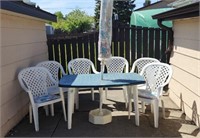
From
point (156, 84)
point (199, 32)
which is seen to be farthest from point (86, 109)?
point (199, 32)

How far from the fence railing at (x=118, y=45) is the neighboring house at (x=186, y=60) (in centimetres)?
109

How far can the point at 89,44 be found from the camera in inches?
265

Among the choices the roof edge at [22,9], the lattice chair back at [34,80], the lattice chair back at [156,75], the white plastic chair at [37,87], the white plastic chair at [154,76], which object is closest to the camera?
the roof edge at [22,9]

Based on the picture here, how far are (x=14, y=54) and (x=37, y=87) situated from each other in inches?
27.3

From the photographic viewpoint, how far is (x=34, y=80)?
4359mm

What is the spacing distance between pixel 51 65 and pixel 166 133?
2.80 metres

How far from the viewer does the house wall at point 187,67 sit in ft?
13.2

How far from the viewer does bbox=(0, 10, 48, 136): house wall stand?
379 centimetres

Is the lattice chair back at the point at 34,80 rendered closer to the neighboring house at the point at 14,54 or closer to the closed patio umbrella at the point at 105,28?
the neighboring house at the point at 14,54

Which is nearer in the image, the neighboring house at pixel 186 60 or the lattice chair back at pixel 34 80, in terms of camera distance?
the neighboring house at pixel 186 60

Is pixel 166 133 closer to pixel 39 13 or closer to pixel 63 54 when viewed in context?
pixel 39 13

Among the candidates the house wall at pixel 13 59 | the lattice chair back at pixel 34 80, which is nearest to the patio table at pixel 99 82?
the lattice chair back at pixel 34 80

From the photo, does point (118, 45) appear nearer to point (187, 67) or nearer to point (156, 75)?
point (156, 75)

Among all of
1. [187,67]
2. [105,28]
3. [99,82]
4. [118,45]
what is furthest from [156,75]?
[118,45]
